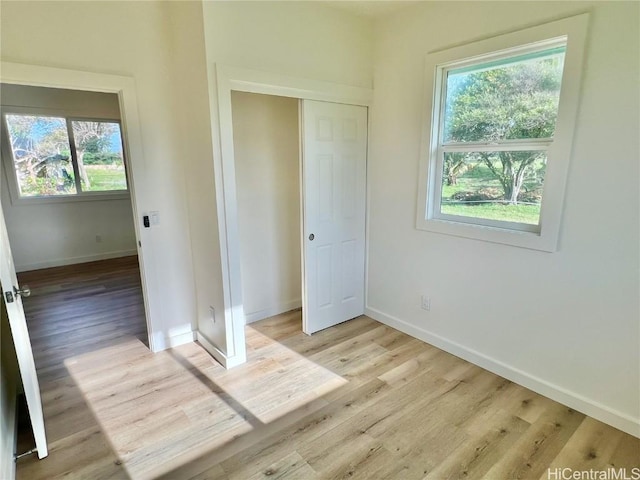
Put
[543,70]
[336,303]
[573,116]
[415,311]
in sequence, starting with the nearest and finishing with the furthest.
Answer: [573,116] → [543,70] → [415,311] → [336,303]

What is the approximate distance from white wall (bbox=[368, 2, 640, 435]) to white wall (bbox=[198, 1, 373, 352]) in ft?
0.84

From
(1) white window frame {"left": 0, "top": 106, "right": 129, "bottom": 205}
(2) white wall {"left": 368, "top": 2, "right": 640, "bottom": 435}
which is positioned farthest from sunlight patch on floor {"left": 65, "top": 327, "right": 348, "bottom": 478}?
(1) white window frame {"left": 0, "top": 106, "right": 129, "bottom": 205}

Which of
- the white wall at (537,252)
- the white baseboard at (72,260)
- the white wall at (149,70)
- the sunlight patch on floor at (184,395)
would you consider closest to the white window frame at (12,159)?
the white baseboard at (72,260)

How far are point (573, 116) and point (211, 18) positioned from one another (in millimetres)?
2201

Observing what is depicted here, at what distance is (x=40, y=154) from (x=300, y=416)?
208 inches

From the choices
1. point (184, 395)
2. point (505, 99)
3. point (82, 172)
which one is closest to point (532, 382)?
point (505, 99)

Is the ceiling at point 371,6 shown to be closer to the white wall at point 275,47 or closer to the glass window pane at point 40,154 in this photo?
the white wall at point 275,47

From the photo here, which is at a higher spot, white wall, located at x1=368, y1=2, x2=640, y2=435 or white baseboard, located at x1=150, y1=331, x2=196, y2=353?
white wall, located at x1=368, y1=2, x2=640, y2=435

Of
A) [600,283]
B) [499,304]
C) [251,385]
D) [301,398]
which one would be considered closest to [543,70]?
[600,283]

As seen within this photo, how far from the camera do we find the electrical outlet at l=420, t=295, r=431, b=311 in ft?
9.60

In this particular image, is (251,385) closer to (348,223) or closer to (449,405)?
(449,405)

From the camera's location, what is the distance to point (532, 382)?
235 centimetres

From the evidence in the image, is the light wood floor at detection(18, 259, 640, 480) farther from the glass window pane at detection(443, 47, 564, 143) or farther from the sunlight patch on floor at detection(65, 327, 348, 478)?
the glass window pane at detection(443, 47, 564, 143)

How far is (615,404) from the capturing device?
A: 2025mm
